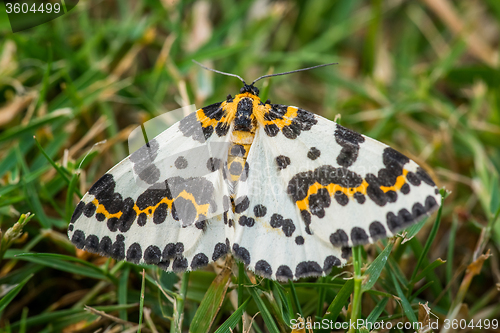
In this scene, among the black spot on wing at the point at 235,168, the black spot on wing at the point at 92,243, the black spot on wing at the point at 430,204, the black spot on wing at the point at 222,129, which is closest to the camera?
the black spot on wing at the point at 430,204

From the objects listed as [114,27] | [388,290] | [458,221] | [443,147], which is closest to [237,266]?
[388,290]

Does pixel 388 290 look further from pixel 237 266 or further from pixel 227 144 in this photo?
pixel 227 144

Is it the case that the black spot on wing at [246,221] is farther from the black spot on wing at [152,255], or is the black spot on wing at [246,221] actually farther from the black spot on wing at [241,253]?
the black spot on wing at [152,255]

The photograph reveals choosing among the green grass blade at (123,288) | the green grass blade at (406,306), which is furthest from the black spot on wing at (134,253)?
the green grass blade at (406,306)

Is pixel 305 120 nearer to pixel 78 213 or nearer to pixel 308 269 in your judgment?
pixel 308 269

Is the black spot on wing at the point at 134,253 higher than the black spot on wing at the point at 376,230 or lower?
lower

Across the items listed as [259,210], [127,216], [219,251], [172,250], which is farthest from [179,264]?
[259,210]
